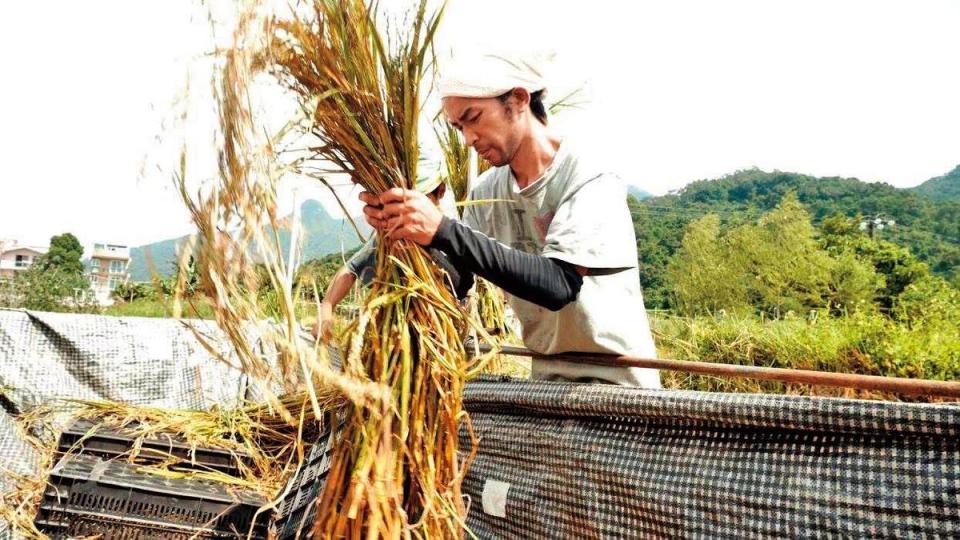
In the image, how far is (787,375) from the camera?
124cm

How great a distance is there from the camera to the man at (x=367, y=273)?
1.37 metres

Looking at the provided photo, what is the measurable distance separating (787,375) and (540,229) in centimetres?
57

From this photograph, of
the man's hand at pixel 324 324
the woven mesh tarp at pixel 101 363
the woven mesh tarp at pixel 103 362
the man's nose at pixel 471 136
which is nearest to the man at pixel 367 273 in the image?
the man's hand at pixel 324 324

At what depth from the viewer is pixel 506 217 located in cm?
167

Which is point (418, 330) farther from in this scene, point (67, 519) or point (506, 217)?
point (67, 519)

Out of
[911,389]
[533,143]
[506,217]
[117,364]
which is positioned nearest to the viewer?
[911,389]

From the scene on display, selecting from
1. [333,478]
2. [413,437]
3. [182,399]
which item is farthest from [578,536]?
[182,399]

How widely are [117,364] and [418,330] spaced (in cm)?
295

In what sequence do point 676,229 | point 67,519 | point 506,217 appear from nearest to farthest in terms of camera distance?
point 506,217
point 67,519
point 676,229

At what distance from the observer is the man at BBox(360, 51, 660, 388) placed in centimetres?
123

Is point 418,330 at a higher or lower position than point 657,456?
higher

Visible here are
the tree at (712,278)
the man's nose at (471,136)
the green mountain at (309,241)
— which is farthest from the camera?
the tree at (712,278)

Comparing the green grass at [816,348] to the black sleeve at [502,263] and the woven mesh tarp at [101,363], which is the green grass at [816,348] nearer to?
the woven mesh tarp at [101,363]

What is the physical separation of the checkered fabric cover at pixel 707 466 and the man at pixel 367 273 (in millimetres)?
246
